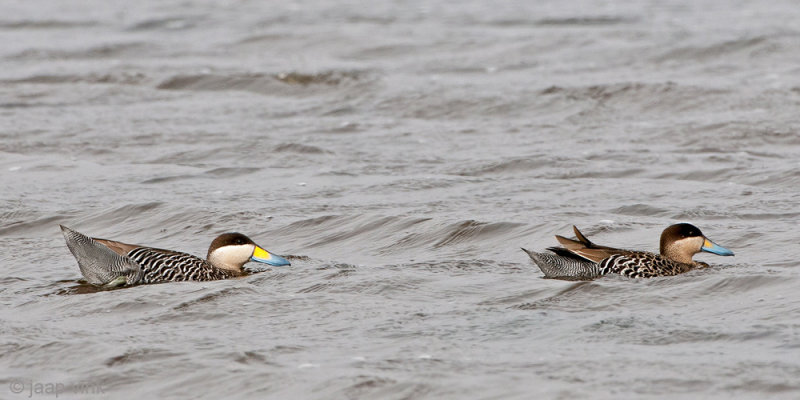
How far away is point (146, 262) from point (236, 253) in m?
0.68

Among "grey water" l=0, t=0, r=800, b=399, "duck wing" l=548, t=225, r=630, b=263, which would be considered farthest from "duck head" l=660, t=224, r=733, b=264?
"duck wing" l=548, t=225, r=630, b=263

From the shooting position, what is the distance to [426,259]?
414 inches

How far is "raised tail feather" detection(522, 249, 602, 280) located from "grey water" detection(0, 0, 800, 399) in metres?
0.13

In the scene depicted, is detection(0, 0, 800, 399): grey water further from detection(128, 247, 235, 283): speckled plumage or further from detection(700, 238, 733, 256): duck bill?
detection(128, 247, 235, 283): speckled plumage

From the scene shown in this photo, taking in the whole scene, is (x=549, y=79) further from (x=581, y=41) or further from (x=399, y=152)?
(x=399, y=152)

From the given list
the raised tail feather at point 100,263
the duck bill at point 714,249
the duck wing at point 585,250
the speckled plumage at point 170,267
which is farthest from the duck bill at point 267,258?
the duck bill at point 714,249

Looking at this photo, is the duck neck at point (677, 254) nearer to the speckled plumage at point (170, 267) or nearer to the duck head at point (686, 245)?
the duck head at point (686, 245)

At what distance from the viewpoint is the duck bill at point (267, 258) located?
10047mm

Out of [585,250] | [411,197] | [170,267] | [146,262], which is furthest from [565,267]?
[411,197]

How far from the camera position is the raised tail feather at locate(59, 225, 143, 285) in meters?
9.67

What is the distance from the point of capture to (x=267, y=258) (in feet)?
33.1

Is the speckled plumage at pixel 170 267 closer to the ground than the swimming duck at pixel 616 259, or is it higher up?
higher up

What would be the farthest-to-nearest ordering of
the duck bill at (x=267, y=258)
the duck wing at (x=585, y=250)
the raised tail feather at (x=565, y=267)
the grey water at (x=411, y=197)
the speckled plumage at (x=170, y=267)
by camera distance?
the duck bill at (x=267, y=258) → the speckled plumage at (x=170, y=267) → the duck wing at (x=585, y=250) → the raised tail feather at (x=565, y=267) → the grey water at (x=411, y=197)

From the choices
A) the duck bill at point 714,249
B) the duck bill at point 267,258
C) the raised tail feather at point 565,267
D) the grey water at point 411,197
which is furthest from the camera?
the duck bill at point 267,258
